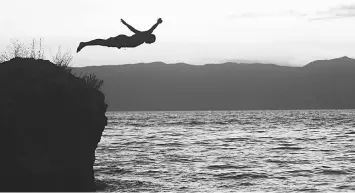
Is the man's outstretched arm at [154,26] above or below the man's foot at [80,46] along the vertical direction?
above

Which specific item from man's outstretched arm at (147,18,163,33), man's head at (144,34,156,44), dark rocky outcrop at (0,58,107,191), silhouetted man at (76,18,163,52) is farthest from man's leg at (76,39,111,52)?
dark rocky outcrop at (0,58,107,191)

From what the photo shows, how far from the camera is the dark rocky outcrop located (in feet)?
57.3

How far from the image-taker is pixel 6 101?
1766cm

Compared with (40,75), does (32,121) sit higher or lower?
lower

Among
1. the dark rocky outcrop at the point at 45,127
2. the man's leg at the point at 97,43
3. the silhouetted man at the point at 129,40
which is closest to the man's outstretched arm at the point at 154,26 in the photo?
the silhouetted man at the point at 129,40

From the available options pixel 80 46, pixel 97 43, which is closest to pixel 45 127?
pixel 80 46

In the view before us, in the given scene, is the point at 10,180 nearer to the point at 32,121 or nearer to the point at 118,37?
the point at 32,121

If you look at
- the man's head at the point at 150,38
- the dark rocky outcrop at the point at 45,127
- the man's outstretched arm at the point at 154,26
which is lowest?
the dark rocky outcrop at the point at 45,127

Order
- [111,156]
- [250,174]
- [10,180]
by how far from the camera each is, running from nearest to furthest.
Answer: [10,180] < [250,174] < [111,156]

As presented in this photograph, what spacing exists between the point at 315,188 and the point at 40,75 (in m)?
12.5

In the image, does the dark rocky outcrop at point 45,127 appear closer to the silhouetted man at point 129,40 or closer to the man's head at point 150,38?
the silhouetted man at point 129,40

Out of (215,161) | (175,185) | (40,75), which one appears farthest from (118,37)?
(215,161)

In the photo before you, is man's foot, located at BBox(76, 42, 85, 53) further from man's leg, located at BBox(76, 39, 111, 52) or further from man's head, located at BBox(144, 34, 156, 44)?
man's head, located at BBox(144, 34, 156, 44)

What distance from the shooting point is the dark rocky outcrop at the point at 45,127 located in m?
17.5
